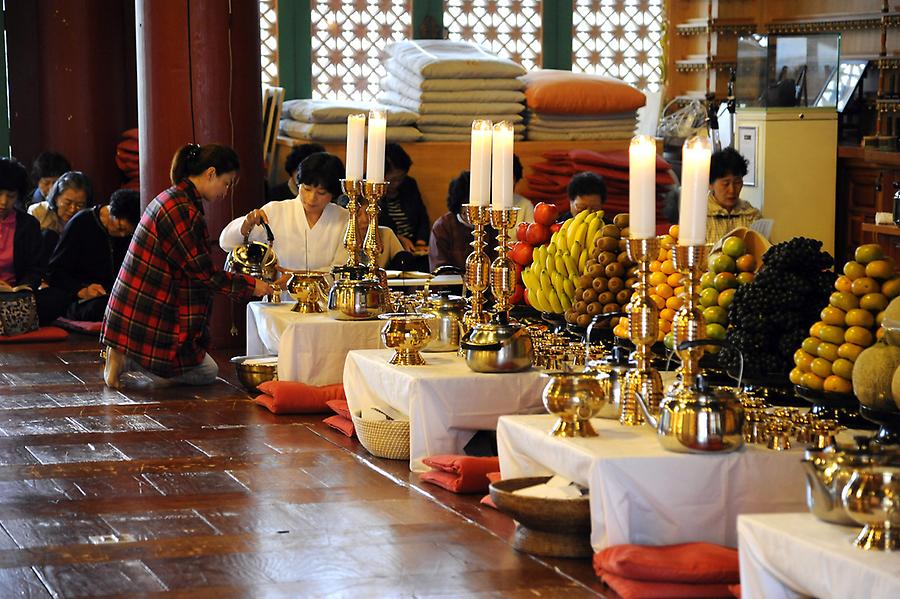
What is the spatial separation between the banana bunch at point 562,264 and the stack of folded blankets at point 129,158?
17.4ft

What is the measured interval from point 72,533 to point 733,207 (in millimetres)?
4215

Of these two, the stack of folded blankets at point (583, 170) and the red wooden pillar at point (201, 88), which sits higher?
the red wooden pillar at point (201, 88)

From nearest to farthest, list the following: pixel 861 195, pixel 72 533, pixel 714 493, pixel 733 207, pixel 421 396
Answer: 1. pixel 714 493
2. pixel 72 533
3. pixel 421 396
4. pixel 733 207
5. pixel 861 195

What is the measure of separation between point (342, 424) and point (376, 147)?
1074 millimetres

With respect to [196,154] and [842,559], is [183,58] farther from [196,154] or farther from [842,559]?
[842,559]

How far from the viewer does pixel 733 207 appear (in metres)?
7.29

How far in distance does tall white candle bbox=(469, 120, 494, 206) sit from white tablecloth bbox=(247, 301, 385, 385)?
46.0 inches

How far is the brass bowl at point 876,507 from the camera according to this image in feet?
8.82

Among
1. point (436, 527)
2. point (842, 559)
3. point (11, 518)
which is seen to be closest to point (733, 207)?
point (436, 527)

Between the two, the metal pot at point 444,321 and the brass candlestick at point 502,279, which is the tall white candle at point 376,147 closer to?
the metal pot at point 444,321

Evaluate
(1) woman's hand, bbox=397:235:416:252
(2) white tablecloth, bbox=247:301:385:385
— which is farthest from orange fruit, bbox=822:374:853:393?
(1) woman's hand, bbox=397:235:416:252

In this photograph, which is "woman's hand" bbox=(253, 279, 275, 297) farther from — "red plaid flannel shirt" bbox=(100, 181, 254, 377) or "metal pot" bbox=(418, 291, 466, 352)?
"metal pot" bbox=(418, 291, 466, 352)

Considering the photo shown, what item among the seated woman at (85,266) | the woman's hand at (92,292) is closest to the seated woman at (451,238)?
the seated woman at (85,266)

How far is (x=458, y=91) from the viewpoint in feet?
29.5
